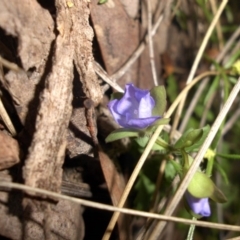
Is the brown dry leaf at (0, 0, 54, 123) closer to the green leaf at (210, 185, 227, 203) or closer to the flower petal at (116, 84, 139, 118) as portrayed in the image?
the flower petal at (116, 84, 139, 118)

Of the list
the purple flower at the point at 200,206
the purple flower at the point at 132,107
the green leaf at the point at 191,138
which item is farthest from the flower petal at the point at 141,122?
the purple flower at the point at 200,206

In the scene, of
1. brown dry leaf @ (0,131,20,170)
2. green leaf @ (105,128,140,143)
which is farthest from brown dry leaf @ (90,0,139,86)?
brown dry leaf @ (0,131,20,170)

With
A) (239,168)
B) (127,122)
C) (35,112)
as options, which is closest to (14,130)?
(35,112)

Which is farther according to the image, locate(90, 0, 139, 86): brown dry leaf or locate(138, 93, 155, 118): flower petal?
locate(90, 0, 139, 86): brown dry leaf

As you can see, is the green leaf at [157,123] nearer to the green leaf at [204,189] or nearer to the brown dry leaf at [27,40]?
the green leaf at [204,189]

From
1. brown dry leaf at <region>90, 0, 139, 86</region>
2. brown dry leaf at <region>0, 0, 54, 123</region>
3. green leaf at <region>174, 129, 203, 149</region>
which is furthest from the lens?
brown dry leaf at <region>90, 0, 139, 86</region>

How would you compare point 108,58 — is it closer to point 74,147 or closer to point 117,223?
point 74,147

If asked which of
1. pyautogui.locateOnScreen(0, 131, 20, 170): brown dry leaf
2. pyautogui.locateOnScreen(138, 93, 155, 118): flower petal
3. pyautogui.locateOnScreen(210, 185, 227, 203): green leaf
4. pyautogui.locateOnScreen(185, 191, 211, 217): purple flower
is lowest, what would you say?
pyautogui.locateOnScreen(185, 191, 211, 217): purple flower
